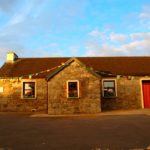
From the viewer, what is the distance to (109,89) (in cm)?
2200

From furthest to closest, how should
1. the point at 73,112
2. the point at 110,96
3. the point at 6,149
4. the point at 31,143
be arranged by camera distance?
the point at 110,96 < the point at 73,112 < the point at 31,143 < the point at 6,149

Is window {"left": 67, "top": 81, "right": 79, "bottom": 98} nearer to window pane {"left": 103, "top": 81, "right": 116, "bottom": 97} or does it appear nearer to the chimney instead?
window pane {"left": 103, "top": 81, "right": 116, "bottom": 97}

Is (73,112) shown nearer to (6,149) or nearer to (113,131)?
(113,131)

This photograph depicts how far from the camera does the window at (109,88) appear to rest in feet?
71.7

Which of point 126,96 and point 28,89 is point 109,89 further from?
point 28,89

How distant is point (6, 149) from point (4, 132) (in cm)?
323

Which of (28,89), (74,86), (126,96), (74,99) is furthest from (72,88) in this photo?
(126,96)

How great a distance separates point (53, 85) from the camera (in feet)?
62.6

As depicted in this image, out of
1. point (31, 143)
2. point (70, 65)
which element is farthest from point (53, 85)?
point (31, 143)

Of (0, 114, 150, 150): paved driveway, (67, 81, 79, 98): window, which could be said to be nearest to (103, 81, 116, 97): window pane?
(67, 81, 79, 98): window

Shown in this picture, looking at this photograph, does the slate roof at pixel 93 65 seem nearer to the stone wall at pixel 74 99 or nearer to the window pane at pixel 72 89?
the stone wall at pixel 74 99

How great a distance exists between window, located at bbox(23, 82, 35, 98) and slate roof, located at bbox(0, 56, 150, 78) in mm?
914

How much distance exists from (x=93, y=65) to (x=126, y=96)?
455cm

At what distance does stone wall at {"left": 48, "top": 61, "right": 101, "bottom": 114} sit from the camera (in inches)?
738
